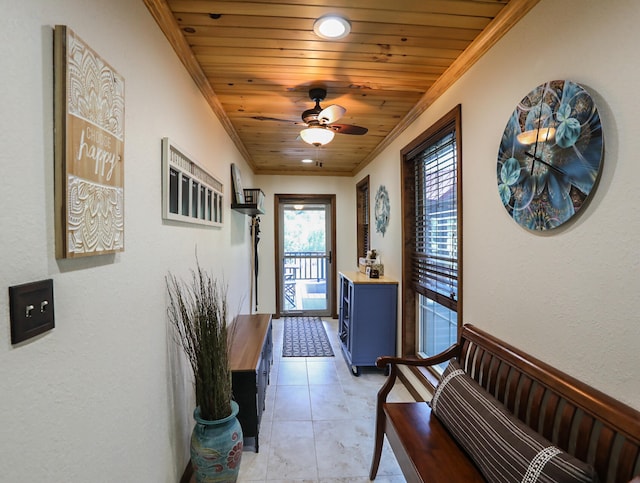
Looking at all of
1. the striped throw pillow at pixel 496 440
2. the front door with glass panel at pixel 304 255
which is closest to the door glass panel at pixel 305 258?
the front door with glass panel at pixel 304 255

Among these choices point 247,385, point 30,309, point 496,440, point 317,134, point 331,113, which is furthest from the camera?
point 317,134

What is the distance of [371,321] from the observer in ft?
10.8

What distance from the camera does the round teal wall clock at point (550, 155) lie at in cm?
115

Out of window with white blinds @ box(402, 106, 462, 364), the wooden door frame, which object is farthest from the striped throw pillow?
the wooden door frame

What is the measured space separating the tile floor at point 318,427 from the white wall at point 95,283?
59cm

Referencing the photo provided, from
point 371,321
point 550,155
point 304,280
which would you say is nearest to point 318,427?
point 371,321

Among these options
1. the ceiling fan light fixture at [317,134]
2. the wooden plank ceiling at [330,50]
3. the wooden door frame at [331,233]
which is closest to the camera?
the wooden plank ceiling at [330,50]

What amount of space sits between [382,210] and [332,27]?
236cm

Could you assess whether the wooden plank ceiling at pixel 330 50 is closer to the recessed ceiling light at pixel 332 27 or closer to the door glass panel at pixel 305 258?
the recessed ceiling light at pixel 332 27

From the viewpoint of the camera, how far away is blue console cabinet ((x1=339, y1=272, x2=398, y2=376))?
3254mm

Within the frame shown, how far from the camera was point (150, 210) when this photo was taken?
55.1 inches

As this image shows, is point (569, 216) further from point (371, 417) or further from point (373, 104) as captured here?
point (371, 417)

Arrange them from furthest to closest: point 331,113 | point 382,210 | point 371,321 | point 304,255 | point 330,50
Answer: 1. point 304,255
2. point 382,210
3. point 371,321
4. point 331,113
5. point 330,50

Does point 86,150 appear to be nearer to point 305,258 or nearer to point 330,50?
point 330,50
